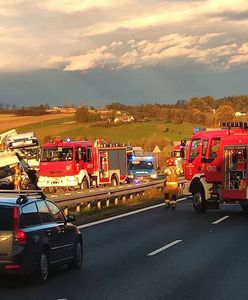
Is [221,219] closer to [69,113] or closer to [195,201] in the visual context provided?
[195,201]

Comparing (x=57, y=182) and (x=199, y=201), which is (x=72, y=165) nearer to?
(x=57, y=182)

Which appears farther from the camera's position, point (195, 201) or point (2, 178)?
point (2, 178)

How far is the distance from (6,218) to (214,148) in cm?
1533

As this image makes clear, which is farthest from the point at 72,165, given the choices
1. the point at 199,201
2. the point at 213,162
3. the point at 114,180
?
the point at 213,162

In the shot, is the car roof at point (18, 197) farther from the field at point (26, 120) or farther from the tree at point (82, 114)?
the tree at point (82, 114)

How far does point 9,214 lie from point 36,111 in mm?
82280

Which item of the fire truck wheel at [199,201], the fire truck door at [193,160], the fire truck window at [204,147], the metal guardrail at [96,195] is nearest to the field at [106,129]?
the metal guardrail at [96,195]

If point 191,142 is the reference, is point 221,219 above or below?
below

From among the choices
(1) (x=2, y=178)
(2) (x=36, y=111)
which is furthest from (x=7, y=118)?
(1) (x=2, y=178)

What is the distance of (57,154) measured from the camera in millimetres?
36781

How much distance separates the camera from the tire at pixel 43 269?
1027cm

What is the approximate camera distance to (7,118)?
8606 cm

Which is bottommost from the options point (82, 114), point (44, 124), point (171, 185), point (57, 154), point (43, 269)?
point (171, 185)

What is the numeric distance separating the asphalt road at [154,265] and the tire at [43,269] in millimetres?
139
